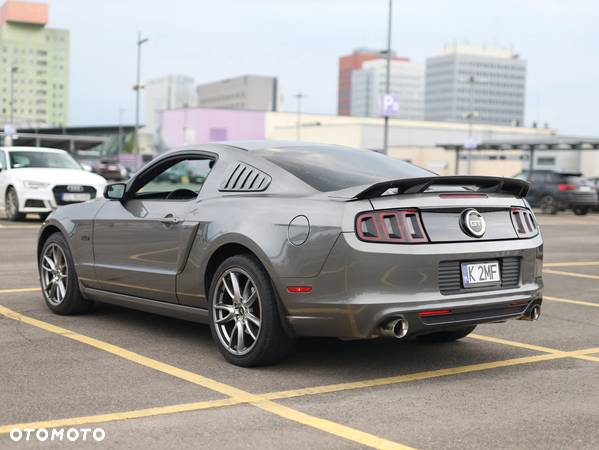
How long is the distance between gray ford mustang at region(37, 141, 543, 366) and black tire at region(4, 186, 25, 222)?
493 inches

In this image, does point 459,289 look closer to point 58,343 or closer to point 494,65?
point 58,343

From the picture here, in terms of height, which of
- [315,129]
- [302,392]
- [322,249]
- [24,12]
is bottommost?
[302,392]

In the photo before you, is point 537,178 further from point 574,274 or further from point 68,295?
point 68,295

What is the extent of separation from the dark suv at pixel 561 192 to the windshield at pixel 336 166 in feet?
80.7

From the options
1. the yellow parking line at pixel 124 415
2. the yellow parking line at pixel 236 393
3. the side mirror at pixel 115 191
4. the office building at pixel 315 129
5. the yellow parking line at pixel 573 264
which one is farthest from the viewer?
the office building at pixel 315 129

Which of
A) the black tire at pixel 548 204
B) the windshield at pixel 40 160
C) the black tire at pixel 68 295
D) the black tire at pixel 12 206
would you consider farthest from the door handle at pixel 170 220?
the black tire at pixel 548 204

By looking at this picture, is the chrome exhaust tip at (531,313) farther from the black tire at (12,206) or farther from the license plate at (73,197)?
the black tire at (12,206)

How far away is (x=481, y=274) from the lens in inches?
211

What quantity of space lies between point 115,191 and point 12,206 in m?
12.6

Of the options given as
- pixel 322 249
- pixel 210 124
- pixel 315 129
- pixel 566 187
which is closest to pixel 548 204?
pixel 566 187

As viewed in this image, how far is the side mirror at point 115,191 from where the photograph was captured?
677 centimetres

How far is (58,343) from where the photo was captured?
6129 millimetres

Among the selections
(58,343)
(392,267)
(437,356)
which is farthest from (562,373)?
(58,343)

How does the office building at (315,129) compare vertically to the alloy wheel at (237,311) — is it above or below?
above
